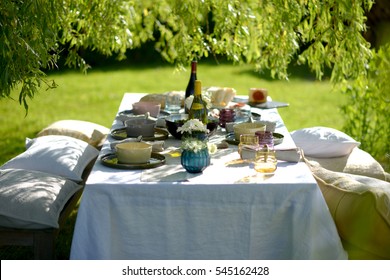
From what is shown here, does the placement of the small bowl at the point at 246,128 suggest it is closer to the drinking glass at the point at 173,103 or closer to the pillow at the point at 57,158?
the pillow at the point at 57,158

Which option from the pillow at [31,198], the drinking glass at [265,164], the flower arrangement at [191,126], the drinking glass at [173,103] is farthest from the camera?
the drinking glass at [173,103]

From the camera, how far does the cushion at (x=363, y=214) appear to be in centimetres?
339

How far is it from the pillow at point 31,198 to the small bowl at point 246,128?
35.4 inches

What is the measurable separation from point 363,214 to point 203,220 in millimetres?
678

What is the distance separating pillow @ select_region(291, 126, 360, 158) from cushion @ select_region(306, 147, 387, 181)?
0.13ft

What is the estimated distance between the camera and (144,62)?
15.2m

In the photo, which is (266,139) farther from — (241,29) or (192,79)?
(241,29)

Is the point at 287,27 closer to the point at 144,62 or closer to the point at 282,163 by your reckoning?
the point at 282,163

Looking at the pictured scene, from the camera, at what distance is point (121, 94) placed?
11.9 meters

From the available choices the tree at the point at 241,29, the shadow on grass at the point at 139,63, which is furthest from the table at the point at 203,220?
the shadow on grass at the point at 139,63

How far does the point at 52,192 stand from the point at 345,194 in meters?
1.43

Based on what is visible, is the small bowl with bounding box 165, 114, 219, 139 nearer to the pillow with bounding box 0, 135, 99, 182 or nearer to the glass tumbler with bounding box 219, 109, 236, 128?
the glass tumbler with bounding box 219, 109, 236, 128

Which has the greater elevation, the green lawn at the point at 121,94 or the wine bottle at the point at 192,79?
the wine bottle at the point at 192,79

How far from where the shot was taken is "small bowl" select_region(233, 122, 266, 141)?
13.8 ft
